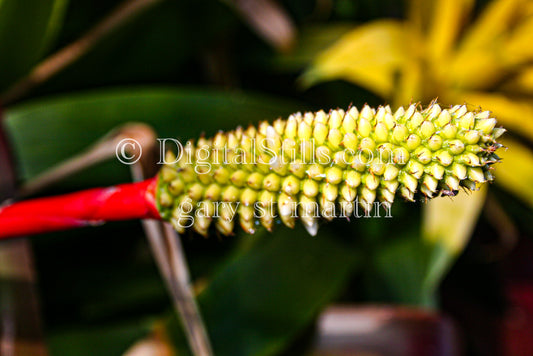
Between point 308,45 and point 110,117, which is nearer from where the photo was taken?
point 110,117

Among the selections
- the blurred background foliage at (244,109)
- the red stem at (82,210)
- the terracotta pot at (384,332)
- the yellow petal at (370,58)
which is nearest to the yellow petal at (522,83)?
the blurred background foliage at (244,109)

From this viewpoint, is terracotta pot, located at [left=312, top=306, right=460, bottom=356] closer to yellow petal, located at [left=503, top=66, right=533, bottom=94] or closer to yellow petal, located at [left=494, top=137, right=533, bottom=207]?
yellow petal, located at [left=494, top=137, right=533, bottom=207]

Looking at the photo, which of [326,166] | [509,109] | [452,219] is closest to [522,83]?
[509,109]

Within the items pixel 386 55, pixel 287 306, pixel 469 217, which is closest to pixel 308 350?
pixel 287 306

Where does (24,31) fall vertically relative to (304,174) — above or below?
above

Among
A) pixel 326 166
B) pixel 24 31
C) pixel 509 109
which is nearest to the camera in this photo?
pixel 326 166

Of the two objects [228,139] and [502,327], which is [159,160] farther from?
[502,327]

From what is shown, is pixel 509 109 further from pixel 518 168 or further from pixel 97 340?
pixel 97 340

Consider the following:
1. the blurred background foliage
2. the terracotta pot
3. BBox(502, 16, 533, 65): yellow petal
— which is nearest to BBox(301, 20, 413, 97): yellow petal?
the blurred background foliage
